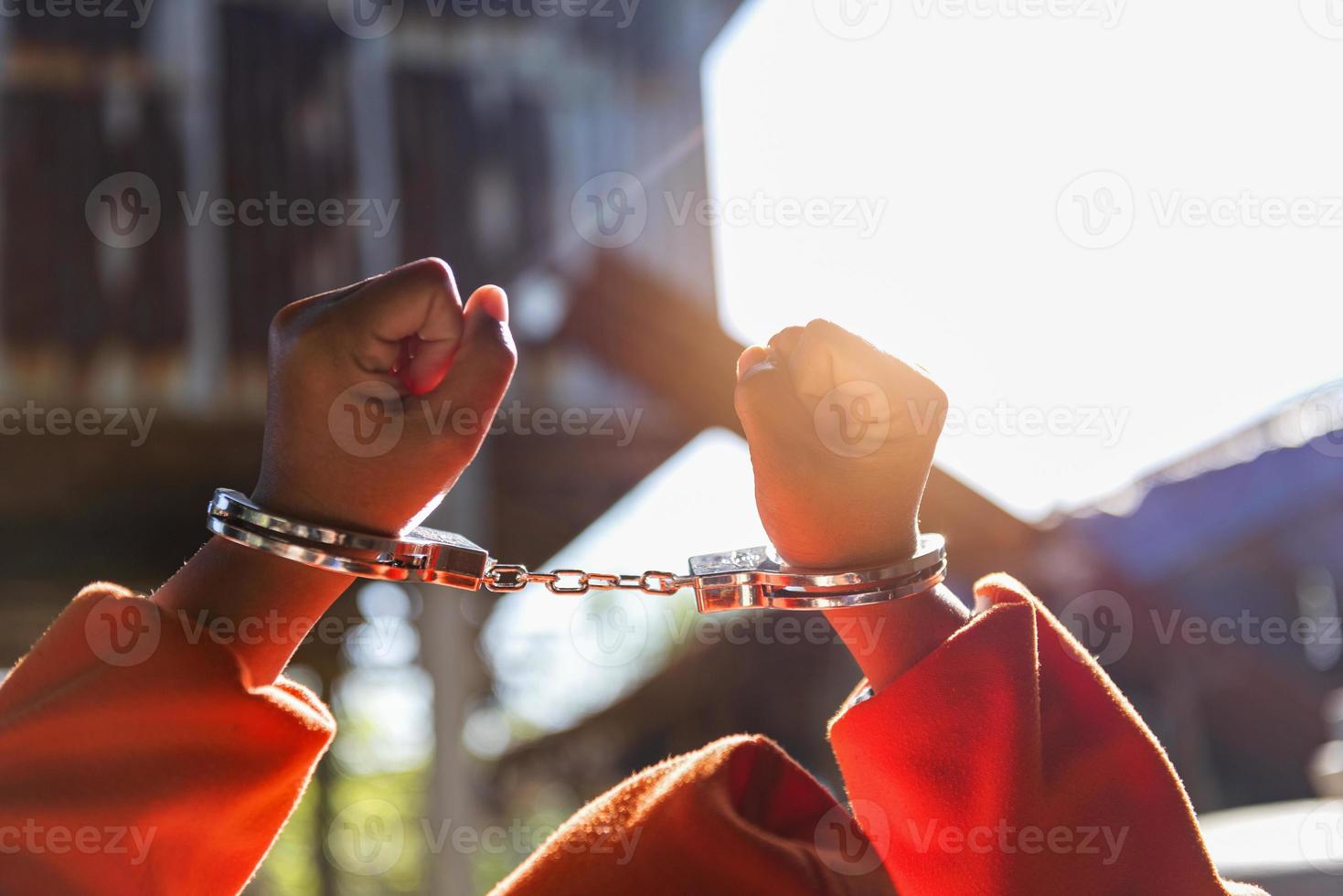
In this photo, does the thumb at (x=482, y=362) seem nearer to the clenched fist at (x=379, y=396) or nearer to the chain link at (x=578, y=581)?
the clenched fist at (x=379, y=396)

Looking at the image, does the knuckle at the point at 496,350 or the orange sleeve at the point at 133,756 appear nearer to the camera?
the orange sleeve at the point at 133,756

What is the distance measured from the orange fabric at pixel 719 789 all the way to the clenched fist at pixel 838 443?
0.11m

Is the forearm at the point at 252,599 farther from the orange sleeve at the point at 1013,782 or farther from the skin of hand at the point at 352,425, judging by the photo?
the orange sleeve at the point at 1013,782

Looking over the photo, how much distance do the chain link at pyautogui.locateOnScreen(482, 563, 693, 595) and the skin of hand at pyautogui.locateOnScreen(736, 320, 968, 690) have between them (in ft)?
0.34

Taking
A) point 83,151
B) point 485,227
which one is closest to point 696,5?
point 485,227

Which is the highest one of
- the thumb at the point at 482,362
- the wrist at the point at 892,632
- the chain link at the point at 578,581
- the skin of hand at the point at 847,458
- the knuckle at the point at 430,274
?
the knuckle at the point at 430,274

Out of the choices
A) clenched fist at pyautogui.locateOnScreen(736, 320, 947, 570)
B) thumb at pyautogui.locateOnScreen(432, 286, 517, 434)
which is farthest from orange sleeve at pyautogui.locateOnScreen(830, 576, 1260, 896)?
thumb at pyautogui.locateOnScreen(432, 286, 517, 434)

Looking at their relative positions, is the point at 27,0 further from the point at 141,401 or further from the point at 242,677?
the point at 242,677

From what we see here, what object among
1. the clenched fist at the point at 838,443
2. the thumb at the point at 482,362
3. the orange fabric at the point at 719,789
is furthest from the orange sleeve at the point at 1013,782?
the thumb at the point at 482,362

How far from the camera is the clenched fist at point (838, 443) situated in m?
0.87

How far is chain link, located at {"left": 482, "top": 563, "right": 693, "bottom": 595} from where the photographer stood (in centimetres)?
94

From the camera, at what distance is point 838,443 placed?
0.88 metres

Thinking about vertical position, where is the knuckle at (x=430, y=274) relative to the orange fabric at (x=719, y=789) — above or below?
above

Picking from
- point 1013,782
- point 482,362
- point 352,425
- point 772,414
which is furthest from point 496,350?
point 1013,782
